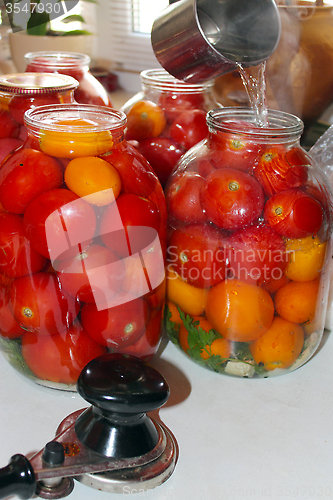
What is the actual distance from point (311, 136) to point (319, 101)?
3.5 inches

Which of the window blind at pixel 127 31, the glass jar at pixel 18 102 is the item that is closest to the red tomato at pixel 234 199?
the glass jar at pixel 18 102

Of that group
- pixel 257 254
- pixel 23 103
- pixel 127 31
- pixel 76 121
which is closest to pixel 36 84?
pixel 23 103

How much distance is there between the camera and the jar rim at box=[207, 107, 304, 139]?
21.1 inches

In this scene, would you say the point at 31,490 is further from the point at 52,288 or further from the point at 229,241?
the point at 229,241

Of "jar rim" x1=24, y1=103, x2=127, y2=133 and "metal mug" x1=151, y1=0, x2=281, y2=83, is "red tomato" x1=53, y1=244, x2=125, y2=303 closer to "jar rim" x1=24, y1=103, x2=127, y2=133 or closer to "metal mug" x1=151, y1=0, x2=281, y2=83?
"jar rim" x1=24, y1=103, x2=127, y2=133

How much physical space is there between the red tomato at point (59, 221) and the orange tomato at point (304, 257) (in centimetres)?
23

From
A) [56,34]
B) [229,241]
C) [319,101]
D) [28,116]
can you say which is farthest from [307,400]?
[56,34]

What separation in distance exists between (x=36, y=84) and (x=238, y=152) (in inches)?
11.0

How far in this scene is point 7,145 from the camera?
594mm

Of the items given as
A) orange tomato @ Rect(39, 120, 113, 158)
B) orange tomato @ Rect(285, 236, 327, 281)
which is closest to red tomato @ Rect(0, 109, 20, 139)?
orange tomato @ Rect(39, 120, 113, 158)

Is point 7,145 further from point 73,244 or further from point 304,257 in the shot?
point 304,257

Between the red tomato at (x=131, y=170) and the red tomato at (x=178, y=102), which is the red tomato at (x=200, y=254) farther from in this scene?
the red tomato at (x=178, y=102)

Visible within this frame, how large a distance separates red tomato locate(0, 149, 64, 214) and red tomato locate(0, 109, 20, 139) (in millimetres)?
125

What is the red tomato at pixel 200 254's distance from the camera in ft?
1.81
